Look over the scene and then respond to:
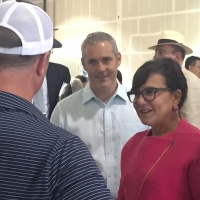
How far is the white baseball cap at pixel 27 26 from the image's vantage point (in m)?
0.77

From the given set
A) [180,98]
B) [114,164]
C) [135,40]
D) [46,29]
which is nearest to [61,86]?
[114,164]

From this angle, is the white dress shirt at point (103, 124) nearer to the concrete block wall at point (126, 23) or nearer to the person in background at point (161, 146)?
the person in background at point (161, 146)

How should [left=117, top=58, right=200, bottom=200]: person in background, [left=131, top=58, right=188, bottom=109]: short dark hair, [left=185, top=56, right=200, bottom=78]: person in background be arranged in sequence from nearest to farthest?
[left=117, top=58, right=200, bottom=200]: person in background → [left=131, top=58, right=188, bottom=109]: short dark hair → [left=185, top=56, right=200, bottom=78]: person in background

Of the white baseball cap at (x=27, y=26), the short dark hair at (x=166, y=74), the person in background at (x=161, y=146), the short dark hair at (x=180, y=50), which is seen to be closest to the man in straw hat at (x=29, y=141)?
the white baseball cap at (x=27, y=26)

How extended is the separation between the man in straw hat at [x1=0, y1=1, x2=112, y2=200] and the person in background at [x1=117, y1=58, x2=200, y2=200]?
0.50 m

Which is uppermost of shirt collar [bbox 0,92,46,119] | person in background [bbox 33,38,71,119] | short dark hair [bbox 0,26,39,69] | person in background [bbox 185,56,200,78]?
short dark hair [bbox 0,26,39,69]

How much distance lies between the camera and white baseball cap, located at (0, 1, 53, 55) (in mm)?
770

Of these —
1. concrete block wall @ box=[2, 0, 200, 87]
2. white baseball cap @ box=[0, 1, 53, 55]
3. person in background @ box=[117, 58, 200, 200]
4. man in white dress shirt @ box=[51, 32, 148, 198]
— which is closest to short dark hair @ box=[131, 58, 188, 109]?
person in background @ box=[117, 58, 200, 200]

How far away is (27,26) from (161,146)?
70 cm

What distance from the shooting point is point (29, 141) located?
28.2 inches

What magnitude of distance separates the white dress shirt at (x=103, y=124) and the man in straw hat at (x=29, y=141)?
104 centimetres

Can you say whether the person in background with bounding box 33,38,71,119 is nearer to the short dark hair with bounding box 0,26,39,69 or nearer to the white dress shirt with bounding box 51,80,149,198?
the white dress shirt with bounding box 51,80,149,198

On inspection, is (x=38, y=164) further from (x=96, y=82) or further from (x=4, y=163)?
(x=96, y=82)

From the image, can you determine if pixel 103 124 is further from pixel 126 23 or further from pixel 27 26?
pixel 126 23
